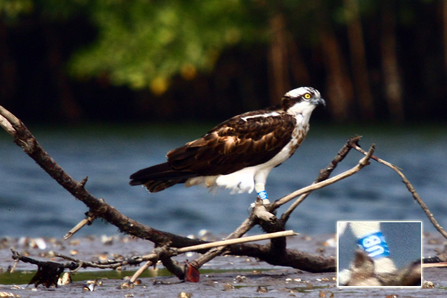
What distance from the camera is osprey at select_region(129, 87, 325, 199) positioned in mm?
7711

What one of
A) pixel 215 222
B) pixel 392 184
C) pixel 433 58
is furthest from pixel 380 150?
pixel 433 58

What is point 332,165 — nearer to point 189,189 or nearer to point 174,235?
point 174,235

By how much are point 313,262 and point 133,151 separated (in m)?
17.2

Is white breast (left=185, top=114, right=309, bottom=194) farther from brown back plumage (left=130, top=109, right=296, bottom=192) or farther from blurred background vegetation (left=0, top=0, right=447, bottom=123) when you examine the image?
blurred background vegetation (left=0, top=0, right=447, bottom=123)

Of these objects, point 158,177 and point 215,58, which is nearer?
point 158,177

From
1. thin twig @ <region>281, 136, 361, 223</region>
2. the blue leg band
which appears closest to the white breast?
the blue leg band

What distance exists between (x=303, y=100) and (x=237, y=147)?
0.76 m

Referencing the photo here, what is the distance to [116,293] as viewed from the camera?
6660mm

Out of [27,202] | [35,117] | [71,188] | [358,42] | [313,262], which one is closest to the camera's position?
[71,188]

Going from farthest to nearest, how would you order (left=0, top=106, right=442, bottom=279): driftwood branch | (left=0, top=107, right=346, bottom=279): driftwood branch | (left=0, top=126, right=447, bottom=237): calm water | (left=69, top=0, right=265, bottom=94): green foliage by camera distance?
1. (left=69, top=0, right=265, bottom=94): green foliage
2. (left=0, top=126, right=447, bottom=237): calm water
3. (left=0, top=106, right=442, bottom=279): driftwood branch
4. (left=0, top=107, right=346, bottom=279): driftwood branch

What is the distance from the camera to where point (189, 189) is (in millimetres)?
19016

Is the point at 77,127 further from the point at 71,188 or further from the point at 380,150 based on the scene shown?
the point at 71,188

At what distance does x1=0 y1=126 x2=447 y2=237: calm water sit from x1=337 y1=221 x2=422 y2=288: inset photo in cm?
226

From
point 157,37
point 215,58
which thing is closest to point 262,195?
point 157,37
